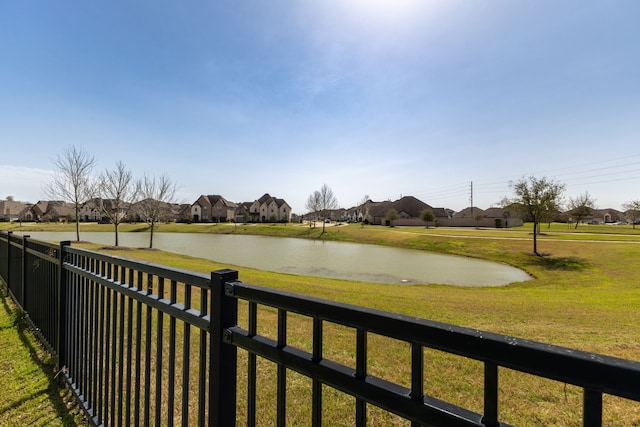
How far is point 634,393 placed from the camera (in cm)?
73

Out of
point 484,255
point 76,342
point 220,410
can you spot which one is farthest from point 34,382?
point 484,255

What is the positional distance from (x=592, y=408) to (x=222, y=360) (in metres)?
1.48

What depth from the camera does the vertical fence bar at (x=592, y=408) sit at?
76 cm

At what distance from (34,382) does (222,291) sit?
11.1ft

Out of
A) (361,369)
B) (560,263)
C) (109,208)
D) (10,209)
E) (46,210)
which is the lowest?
(560,263)

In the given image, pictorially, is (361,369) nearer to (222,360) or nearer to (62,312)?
(222,360)

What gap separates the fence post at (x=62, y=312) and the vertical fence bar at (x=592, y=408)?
4273 mm

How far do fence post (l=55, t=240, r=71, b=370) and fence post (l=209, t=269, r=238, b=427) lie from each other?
109 inches

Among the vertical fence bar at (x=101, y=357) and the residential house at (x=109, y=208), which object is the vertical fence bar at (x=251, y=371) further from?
the residential house at (x=109, y=208)

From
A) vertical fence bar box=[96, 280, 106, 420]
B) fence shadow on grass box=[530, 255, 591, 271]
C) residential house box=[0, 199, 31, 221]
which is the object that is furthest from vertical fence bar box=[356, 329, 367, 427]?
residential house box=[0, 199, 31, 221]

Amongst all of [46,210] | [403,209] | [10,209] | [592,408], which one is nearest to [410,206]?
[403,209]

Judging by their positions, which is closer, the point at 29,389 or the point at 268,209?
the point at 29,389

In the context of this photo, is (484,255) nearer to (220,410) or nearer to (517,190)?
(517,190)

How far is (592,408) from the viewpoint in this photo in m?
0.77
